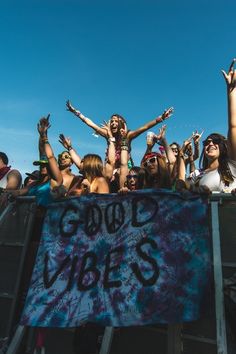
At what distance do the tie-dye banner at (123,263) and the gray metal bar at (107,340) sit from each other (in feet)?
0.72

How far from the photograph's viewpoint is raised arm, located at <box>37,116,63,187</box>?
5.14 metres

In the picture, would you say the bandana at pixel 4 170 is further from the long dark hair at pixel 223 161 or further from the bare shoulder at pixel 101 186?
the long dark hair at pixel 223 161

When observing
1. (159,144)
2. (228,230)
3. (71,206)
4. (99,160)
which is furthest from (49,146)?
(228,230)

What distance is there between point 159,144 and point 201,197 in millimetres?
3232

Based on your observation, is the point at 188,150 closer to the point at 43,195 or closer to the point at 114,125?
the point at 114,125

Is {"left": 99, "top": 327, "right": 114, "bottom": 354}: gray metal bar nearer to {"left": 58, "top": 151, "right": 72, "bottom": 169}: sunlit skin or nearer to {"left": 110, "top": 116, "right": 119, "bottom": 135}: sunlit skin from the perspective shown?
{"left": 58, "top": 151, "right": 72, "bottom": 169}: sunlit skin

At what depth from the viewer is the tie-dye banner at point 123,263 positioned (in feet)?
10.7

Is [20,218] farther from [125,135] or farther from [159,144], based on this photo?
[159,144]

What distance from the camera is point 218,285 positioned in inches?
124

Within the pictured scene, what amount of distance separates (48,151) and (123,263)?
2.24 metres

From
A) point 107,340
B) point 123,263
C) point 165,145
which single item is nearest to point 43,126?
point 165,145

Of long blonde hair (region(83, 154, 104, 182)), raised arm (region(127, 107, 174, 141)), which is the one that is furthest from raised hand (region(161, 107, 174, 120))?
long blonde hair (region(83, 154, 104, 182))

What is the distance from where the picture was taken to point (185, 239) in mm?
3398

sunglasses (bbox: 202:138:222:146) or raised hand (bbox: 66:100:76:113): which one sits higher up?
raised hand (bbox: 66:100:76:113)
